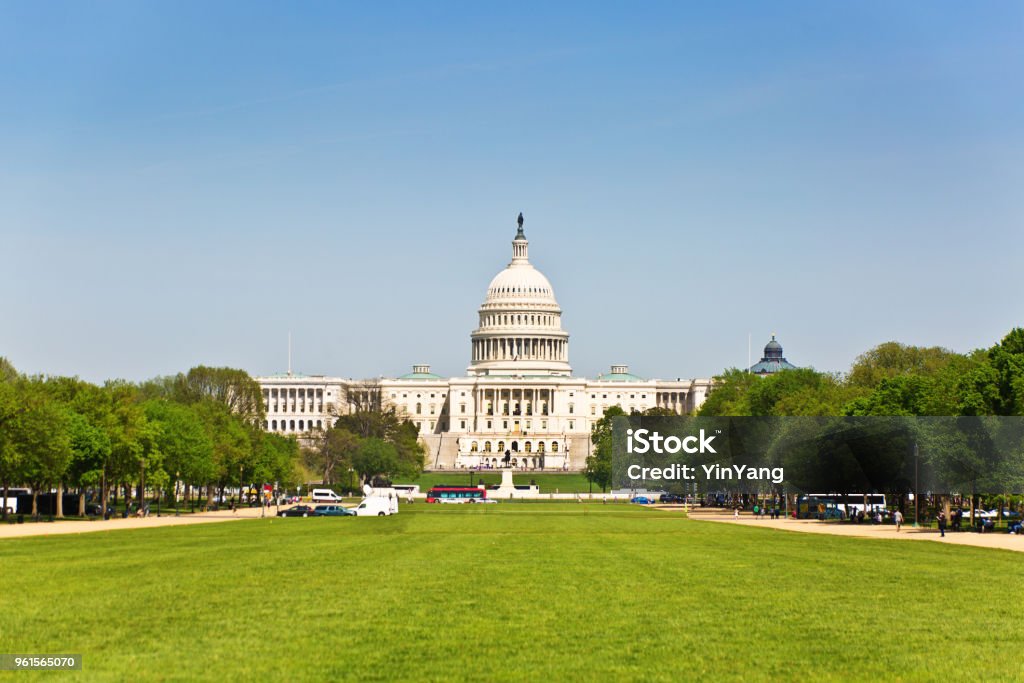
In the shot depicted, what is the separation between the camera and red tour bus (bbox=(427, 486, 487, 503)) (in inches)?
6122

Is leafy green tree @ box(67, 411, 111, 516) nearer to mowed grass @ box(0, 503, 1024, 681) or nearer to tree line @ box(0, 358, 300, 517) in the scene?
tree line @ box(0, 358, 300, 517)

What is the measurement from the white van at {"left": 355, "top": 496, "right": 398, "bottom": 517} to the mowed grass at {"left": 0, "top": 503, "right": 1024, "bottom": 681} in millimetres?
49119

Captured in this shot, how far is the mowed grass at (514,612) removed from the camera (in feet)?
81.6

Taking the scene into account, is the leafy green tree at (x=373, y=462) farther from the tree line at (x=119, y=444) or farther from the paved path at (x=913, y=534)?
the paved path at (x=913, y=534)

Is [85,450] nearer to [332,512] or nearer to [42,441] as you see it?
[42,441]

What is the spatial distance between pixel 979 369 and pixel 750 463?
25.2 metres

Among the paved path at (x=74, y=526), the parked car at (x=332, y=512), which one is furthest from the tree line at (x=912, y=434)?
the paved path at (x=74, y=526)

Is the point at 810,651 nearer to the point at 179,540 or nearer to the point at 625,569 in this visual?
the point at 625,569

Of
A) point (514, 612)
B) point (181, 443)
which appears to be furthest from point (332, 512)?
point (514, 612)

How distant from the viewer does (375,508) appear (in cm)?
10719

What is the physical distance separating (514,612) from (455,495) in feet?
416

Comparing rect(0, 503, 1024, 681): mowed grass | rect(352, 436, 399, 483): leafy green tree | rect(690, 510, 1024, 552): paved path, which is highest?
rect(352, 436, 399, 483): leafy green tree

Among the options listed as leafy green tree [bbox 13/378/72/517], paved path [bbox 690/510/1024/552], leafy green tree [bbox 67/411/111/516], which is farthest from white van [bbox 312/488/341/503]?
paved path [bbox 690/510/1024/552]

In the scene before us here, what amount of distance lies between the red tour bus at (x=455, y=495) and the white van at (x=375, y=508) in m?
43.8
